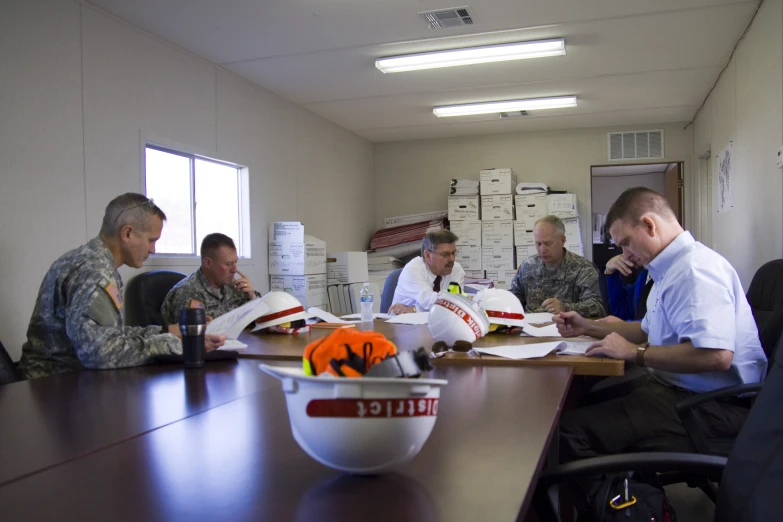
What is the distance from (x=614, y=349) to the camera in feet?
6.61

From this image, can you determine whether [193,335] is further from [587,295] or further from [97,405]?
[587,295]

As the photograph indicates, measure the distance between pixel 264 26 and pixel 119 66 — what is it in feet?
3.19

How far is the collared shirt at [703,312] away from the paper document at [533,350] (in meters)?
0.30

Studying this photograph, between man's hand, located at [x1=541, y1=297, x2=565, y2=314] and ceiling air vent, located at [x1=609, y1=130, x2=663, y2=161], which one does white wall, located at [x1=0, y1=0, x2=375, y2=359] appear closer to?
man's hand, located at [x1=541, y1=297, x2=565, y2=314]

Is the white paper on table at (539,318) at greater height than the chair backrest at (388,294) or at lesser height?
lesser

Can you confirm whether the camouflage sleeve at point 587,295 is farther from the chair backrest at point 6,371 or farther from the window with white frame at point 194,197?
the window with white frame at point 194,197

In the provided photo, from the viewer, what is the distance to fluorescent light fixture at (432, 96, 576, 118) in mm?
6168

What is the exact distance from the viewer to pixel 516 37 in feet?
14.4

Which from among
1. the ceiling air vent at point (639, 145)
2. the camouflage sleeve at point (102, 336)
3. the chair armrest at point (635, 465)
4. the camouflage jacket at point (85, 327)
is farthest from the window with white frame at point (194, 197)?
the ceiling air vent at point (639, 145)

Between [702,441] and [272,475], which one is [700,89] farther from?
[272,475]

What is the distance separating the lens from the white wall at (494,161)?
7.46 metres

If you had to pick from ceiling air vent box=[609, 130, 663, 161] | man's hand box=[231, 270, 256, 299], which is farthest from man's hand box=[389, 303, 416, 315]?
ceiling air vent box=[609, 130, 663, 161]

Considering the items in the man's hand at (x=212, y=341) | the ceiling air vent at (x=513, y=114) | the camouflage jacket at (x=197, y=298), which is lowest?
the man's hand at (x=212, y=341)

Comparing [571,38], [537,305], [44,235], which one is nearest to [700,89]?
[571,38]
